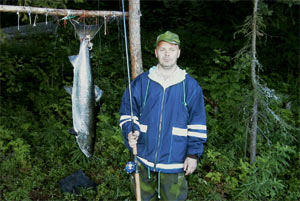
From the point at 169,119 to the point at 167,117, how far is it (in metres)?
0.03

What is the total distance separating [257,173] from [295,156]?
88 centimetres

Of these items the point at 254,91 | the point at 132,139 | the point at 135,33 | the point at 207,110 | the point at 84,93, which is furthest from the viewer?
the point at 207,110

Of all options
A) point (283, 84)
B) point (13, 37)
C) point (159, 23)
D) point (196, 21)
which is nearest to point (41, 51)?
point (13, 37)

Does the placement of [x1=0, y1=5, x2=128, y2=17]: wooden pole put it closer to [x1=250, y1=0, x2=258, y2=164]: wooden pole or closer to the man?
the man

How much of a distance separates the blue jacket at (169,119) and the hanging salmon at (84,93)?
0.56 metres

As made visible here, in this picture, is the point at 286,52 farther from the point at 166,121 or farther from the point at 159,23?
the point at 166,121

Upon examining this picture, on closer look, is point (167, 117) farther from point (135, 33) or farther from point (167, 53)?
Answer: point (135, 33)

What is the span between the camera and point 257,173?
15.3ft

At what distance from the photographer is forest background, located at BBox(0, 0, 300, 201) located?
4.59 metres

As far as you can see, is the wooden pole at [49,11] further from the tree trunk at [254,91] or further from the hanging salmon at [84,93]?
the tree trunk at [254,91]

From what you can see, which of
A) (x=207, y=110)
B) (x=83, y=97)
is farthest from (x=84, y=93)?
(x=207, y=110)

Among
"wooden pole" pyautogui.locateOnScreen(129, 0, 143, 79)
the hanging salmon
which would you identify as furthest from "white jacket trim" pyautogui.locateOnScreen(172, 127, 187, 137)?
"wooden pole" pyautogui.locateOnScreen(129, 0, 143, 79)

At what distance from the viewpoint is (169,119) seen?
9.41 feet

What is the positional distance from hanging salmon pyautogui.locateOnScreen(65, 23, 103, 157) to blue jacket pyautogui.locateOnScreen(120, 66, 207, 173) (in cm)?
56
